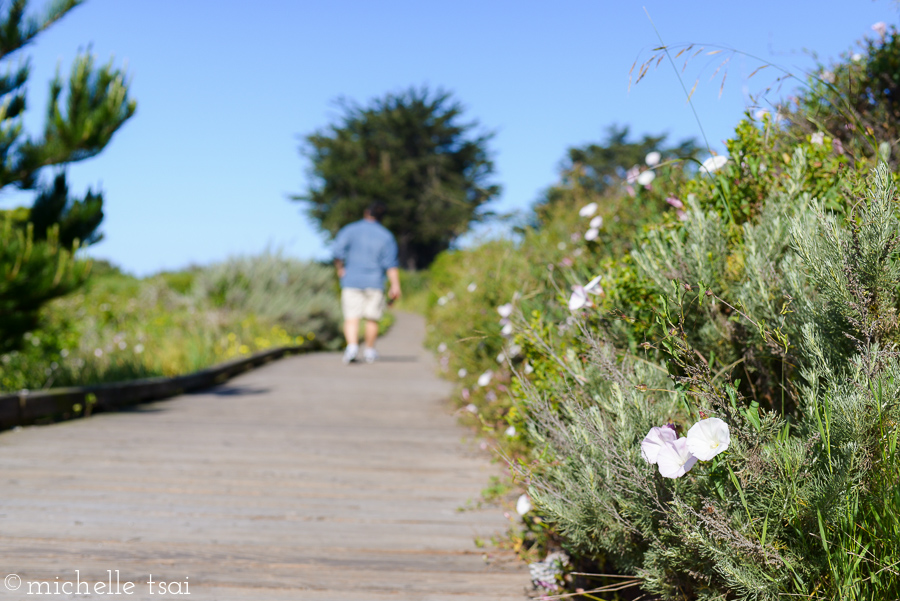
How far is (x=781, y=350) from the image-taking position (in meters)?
1.61

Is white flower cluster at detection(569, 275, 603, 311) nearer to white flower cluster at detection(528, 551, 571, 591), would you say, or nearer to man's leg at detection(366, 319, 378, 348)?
white flower cluster at detection(528, 551, 571, 591)

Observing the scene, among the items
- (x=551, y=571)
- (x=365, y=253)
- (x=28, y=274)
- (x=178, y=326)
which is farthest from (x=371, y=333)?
(x=551, y=571)

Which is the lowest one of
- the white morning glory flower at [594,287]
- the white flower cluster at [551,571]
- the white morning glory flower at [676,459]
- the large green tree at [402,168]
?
the white flower cluster at [551,571]

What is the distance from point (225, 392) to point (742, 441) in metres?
6.06

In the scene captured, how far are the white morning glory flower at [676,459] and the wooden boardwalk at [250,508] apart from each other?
1.02m

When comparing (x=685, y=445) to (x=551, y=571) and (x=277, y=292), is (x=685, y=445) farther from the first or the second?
(x=277, y=292)

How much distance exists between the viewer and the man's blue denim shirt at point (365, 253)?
8977 mm

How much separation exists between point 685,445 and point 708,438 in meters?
0.06

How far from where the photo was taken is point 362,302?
9117 millimetres

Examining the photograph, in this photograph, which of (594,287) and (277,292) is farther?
(277,292)

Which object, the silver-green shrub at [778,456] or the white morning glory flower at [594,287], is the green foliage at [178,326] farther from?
the silver-green shrub at [778,456]

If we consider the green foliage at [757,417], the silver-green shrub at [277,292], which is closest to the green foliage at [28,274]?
the green foliage at [757,417]

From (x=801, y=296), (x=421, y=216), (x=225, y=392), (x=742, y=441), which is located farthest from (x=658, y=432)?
(x=421, y=216)

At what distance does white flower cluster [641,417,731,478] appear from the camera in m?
1.29
